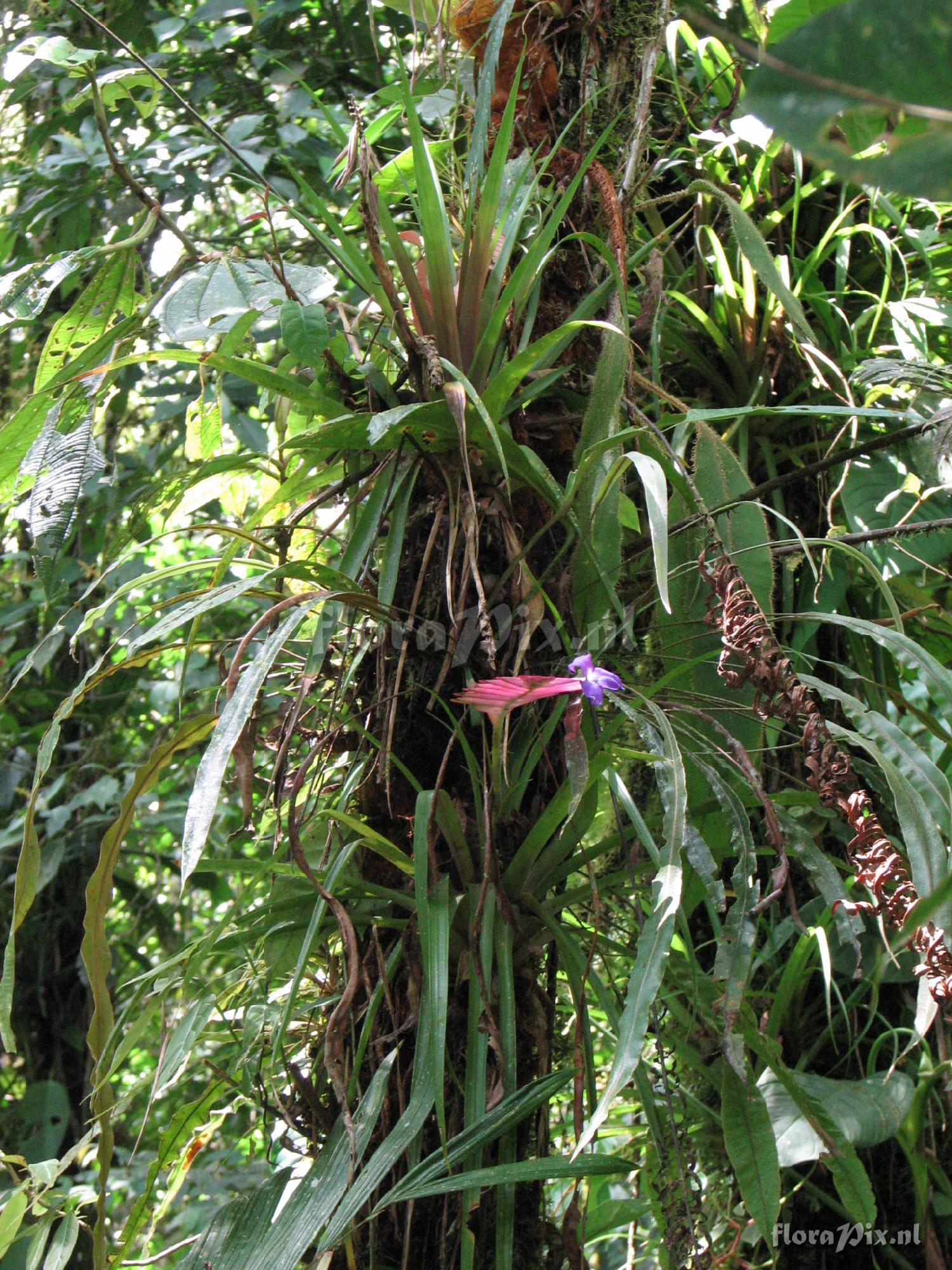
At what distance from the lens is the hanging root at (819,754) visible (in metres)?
0.50

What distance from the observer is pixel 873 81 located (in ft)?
0.50

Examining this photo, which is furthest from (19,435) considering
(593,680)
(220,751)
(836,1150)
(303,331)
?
(836,1150)

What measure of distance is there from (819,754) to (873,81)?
0.43 metres

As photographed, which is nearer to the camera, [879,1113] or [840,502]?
[879,1113]

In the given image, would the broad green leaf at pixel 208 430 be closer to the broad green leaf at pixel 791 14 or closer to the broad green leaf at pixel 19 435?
the broad green leaf at pixel 19 435

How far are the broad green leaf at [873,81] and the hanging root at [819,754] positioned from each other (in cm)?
40

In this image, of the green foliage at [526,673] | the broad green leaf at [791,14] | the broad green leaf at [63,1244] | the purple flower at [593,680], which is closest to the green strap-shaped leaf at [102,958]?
the green foliage at [526,673]

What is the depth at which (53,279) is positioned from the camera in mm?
773

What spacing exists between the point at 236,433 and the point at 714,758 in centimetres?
83

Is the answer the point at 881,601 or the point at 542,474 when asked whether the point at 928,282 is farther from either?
the point at 542,474

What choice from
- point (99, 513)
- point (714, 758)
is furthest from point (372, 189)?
point (99, 513)

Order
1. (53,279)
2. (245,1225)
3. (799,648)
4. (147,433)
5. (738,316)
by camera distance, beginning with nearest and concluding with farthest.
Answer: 1. (245,1225)
2. (53,279)
3. (799,648)
4. (738,316)
5. (147,433)

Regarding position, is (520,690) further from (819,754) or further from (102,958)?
(102,958)

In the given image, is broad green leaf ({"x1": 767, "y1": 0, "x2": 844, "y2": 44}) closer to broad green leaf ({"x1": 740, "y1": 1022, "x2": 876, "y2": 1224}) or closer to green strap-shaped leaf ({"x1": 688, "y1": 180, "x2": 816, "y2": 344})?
green strap-shaped leaf ({"x1": 688, "y1": 180, "x2": 816, "y2": 344})
